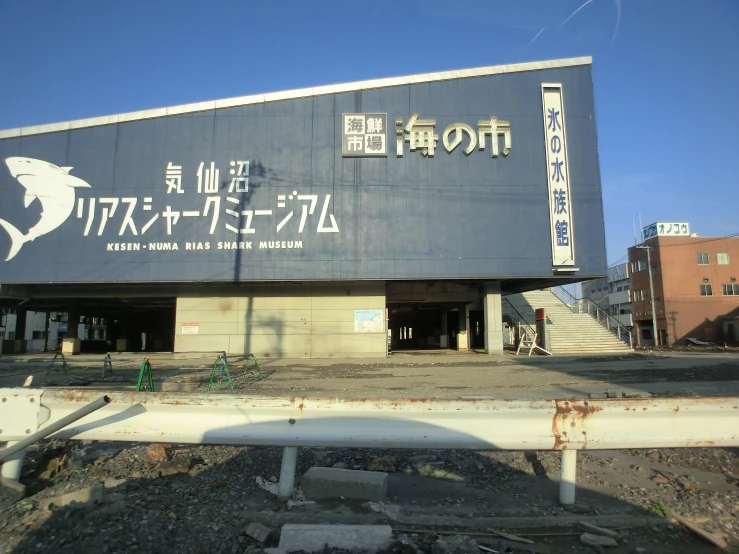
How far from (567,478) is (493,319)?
22.2m

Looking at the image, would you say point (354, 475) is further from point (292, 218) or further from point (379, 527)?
point (292, 218)

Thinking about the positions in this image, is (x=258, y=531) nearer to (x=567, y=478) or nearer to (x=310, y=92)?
(x=567, y=478)

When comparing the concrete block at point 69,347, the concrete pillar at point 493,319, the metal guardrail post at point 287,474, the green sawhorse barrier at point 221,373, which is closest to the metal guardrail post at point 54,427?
the metal guardrail post at point 287,474

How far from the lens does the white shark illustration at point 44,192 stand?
24.2 m

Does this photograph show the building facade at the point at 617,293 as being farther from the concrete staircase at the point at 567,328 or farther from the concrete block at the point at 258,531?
the concrete block at the point at 258,531

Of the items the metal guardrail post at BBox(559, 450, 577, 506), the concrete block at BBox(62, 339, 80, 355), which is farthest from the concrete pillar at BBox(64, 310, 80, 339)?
the metal guardrail post at BBox(559, 450, 577, 506)

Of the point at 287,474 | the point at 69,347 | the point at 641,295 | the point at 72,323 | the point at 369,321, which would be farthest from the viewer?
the point at 641,295

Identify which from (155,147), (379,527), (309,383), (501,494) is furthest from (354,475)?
(155,147)

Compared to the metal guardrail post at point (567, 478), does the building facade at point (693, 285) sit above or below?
above

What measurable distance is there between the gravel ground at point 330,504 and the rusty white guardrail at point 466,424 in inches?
18.3

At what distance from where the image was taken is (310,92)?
2377cm

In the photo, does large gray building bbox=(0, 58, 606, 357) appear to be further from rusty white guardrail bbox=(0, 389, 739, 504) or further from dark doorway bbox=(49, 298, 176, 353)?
rusty white guardrail bbox=(0, 389, 739, 504)

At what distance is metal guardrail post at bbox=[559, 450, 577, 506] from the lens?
12.6 ft

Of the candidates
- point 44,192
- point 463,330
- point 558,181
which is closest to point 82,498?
point 558,181
